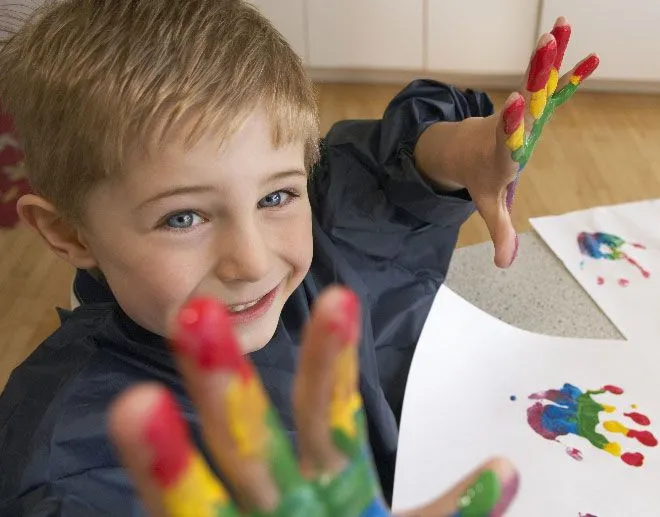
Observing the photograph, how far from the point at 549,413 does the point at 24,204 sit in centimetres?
49

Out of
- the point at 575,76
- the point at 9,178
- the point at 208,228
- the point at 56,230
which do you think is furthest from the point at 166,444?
the point at 9,178

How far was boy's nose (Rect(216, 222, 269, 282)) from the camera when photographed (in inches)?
15.4

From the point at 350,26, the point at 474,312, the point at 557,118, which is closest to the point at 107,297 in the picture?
the point at 474,312

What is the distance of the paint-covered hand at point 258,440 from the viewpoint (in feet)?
0.63

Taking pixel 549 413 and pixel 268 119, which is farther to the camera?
pixel 549 413

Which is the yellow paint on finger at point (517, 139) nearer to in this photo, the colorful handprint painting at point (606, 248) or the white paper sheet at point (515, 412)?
the white paper sheet at point (515, 412)

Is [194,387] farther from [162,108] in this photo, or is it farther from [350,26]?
[350,26]

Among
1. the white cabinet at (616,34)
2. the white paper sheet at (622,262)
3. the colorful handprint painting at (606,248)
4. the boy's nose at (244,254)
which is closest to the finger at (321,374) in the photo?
the boy's nose at (244,254)

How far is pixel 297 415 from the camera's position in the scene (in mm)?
231

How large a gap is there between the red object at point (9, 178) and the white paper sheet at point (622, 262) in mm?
849

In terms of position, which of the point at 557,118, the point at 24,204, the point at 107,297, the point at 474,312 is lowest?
the point at 557,118

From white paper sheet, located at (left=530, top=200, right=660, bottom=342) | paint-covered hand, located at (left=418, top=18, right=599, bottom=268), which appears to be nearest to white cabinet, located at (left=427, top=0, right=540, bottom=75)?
white paper sheet, located at (left=530, top=200, right=660, bottom=342)


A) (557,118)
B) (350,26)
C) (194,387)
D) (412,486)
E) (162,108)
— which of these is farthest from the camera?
(350,26)

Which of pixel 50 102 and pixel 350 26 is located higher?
pixel 50 102
